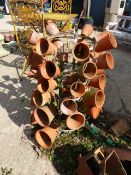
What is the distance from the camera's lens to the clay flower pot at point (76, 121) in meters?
3.38

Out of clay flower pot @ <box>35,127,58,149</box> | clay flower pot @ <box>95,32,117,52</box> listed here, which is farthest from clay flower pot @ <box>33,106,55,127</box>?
clay flower pot @ <box>95,32,117,52</box>

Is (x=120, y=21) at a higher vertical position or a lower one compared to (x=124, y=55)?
higher

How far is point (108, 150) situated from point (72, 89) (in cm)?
97

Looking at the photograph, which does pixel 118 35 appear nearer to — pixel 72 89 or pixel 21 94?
pixel 21 94

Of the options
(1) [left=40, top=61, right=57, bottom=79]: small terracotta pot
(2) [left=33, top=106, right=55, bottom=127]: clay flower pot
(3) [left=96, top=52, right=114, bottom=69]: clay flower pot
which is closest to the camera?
(1) [left=40, top=61, right=57, bottom=79]: small terracotta pot

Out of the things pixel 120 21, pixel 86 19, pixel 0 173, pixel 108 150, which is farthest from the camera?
pixel 86 19

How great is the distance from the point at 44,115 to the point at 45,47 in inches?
40.8

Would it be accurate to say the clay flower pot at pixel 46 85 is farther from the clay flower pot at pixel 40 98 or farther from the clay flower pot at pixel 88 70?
the clay flower pot at pixel 88 70

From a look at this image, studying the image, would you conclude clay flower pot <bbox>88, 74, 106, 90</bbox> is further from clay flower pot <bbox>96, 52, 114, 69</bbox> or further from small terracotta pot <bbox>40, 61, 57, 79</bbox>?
small terracotta pot <bbox>40, 61, 57, 79</bbox>

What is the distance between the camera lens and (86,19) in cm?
995

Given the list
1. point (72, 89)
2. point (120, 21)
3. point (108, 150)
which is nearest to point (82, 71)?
point (72, 89)

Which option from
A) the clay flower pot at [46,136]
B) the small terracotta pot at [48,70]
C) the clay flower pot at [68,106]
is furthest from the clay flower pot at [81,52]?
the clay flower pot at [46,136]

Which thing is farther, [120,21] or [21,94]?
[120,21]

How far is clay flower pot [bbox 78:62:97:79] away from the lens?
3.19 metres
